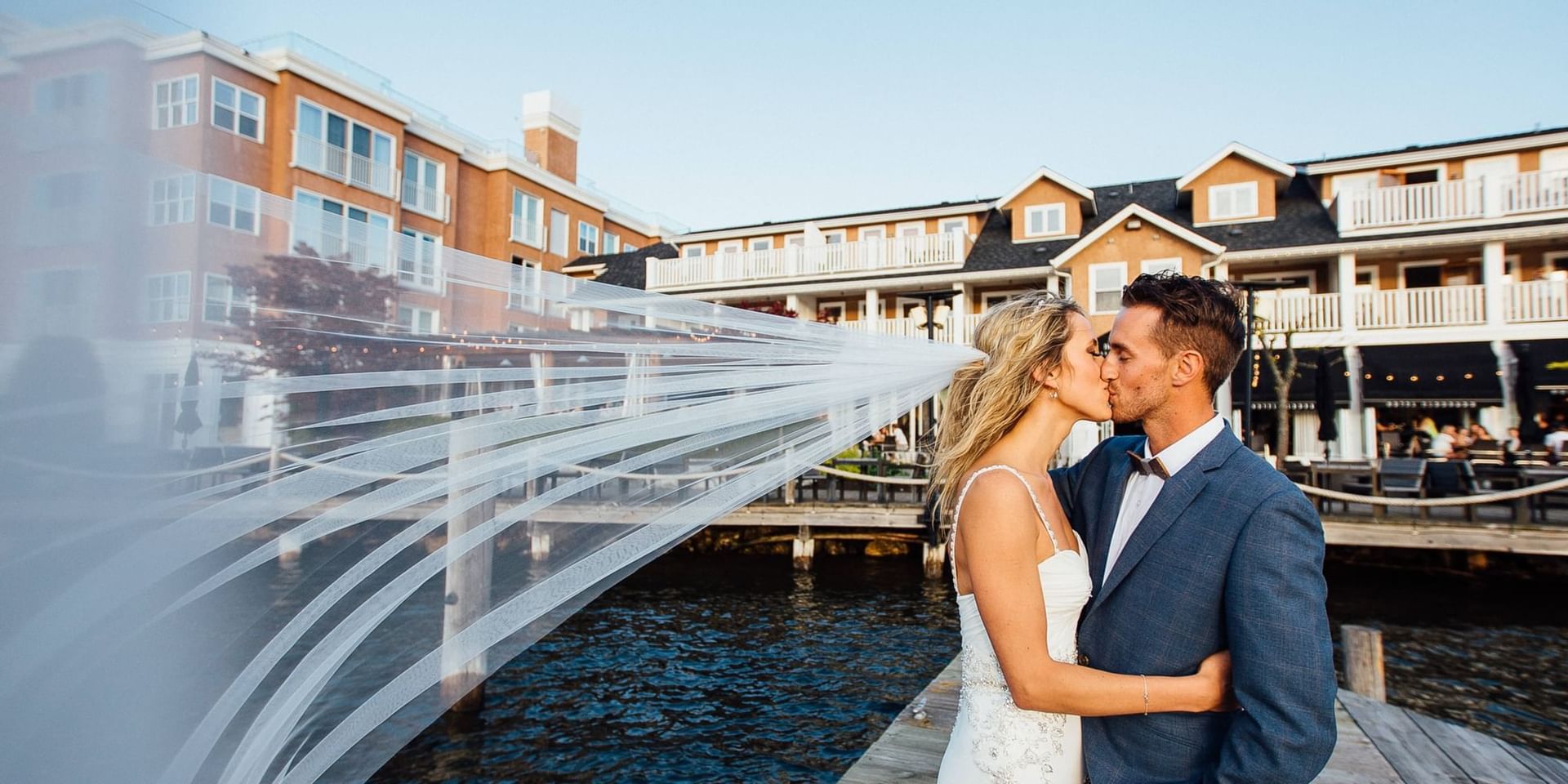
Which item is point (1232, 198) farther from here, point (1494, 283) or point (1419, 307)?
point (1494, 283)

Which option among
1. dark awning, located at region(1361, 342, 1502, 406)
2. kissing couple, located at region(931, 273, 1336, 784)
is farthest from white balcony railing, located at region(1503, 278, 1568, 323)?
kissing couple, located at region(931, 273, 1336, 784)

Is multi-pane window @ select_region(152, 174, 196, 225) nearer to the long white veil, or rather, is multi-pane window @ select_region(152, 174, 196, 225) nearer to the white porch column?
the long white veil

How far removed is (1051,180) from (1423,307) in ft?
33.2

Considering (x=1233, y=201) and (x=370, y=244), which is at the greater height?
(x=1233, y=201)

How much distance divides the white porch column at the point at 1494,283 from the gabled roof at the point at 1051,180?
31.6 feet

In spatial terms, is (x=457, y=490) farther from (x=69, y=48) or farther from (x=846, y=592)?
(x=846, y=592)

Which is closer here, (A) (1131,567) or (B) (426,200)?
(A) (1131,567)

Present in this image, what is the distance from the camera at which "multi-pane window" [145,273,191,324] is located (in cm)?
106

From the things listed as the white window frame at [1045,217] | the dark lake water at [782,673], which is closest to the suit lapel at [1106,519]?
the dark lake water at [782,673]

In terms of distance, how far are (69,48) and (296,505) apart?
0.80m

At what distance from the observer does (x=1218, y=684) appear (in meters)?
1.60

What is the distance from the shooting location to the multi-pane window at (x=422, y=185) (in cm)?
2739

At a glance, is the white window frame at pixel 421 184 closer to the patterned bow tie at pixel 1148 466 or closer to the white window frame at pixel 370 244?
the white window frame at pixel 370 244

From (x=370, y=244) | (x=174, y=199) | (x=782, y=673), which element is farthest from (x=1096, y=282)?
(x=174, y=199)
